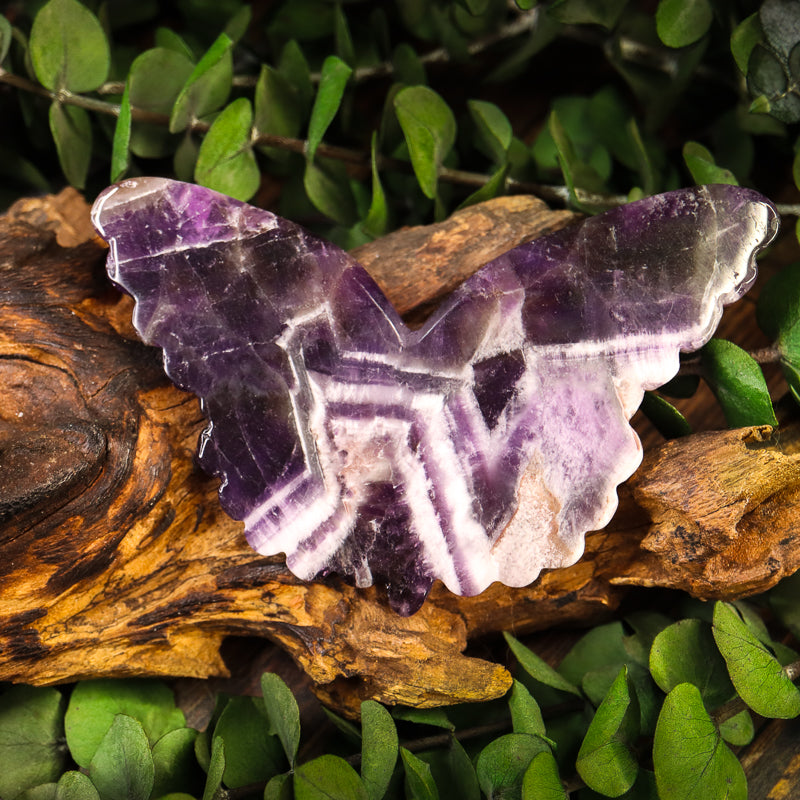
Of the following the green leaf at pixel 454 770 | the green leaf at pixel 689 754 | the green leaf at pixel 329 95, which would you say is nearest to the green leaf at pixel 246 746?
the green leaf at pixel 454 770

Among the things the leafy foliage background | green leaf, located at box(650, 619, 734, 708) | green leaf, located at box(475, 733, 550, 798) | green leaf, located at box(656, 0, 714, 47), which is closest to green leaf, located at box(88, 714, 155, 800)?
the leafy foliage background

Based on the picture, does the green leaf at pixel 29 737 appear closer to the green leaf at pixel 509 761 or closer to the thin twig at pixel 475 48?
the green leaf at pixel 509 761

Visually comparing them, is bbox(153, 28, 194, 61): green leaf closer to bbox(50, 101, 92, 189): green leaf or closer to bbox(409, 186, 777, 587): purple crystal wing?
bbox(50, 101, 92, 189): green leaf

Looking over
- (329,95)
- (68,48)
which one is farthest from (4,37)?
(329,95)

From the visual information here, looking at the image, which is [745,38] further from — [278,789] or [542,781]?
[278,789]

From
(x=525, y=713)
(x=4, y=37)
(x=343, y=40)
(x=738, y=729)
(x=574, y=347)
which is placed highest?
(x=4, y=37)

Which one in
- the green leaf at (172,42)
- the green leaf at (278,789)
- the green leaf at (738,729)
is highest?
the green leaf at (172,42)

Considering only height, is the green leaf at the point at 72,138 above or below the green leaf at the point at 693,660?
above
